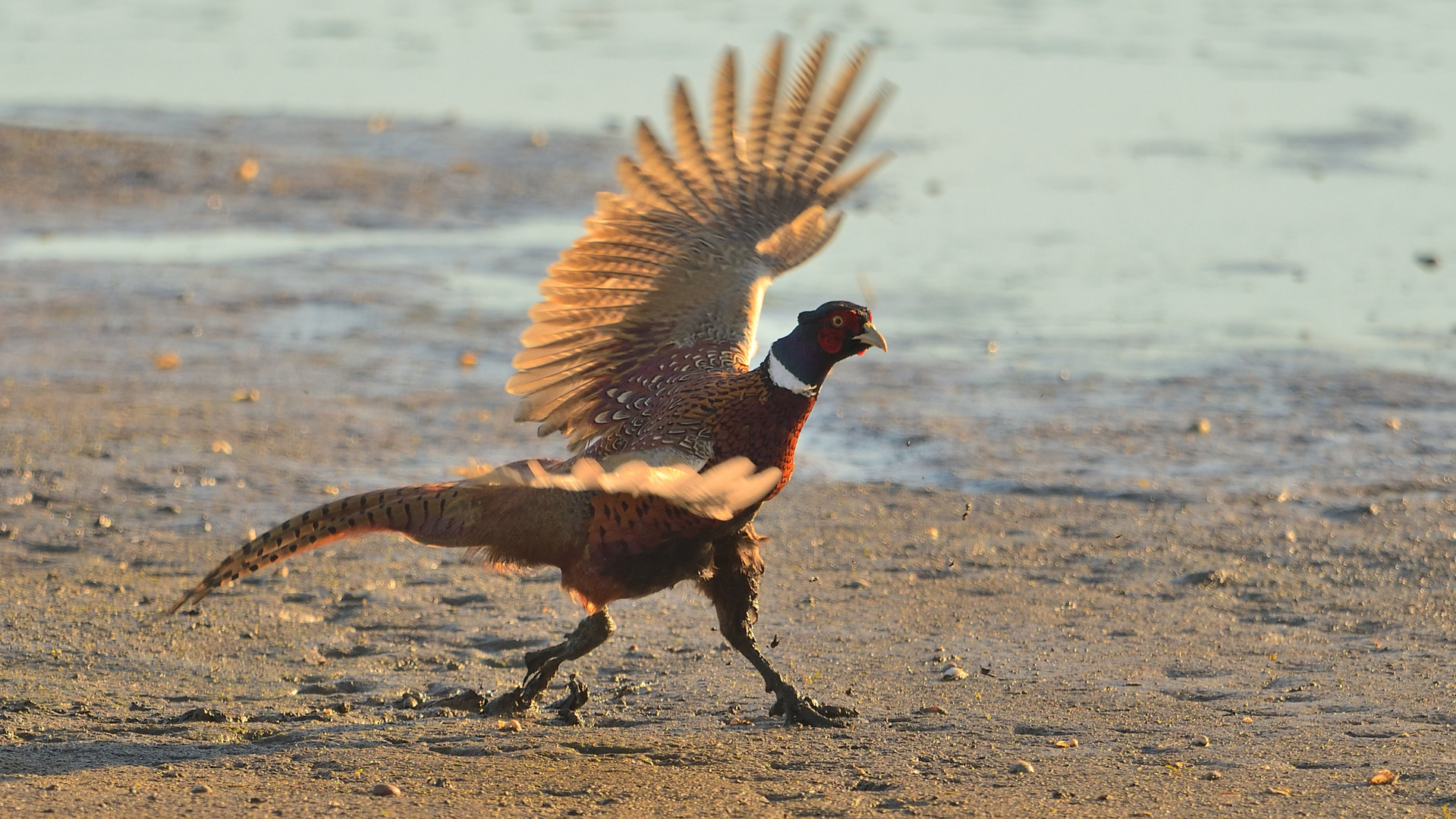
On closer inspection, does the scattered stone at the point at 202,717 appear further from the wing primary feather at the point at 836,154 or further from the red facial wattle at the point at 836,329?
the wing primary feather at the point at 836,154

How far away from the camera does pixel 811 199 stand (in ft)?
21.6

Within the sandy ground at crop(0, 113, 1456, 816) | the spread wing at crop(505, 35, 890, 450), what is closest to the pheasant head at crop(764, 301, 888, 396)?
the spread wing at crop(505, 35, 890, 450)

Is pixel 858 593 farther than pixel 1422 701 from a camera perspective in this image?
Yes

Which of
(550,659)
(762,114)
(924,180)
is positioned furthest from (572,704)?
(924,180)

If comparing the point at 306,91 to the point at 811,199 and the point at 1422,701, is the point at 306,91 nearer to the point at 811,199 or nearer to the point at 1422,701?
the point at 811,199

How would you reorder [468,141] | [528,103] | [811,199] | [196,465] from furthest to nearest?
[528,103]
[468,141]
[196,465]
[811,199]

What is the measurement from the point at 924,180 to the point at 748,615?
8.76 metres

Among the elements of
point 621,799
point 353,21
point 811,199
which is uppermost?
point 353,21

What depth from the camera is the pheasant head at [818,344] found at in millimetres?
5254

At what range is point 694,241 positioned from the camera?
254 inches

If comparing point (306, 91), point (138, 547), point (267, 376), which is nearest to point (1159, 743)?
point (138, 547)

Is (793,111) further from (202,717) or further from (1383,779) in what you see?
(1383,779)

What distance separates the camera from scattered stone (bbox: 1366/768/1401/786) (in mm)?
4844

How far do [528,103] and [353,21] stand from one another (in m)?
6.43
